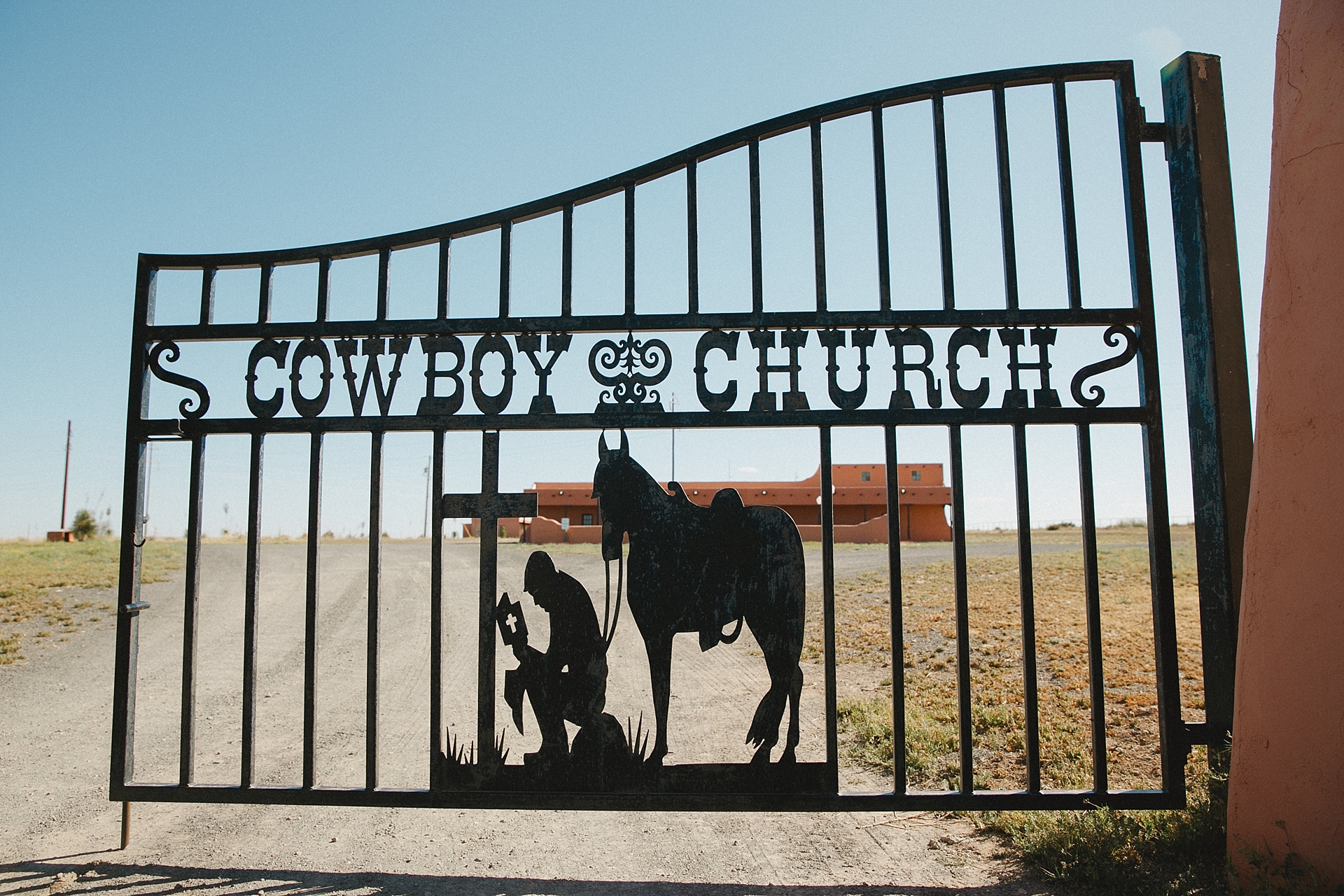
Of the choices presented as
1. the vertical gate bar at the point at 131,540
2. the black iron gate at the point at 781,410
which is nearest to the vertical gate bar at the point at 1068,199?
the black iron gate at the point at 781,410

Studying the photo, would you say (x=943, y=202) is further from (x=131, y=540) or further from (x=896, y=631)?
(x=131, y=540)

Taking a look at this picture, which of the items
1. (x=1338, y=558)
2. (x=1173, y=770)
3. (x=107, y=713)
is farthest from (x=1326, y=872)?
(x=107, y=713)

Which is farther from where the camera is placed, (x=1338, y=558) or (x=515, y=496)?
(x=515, y=496)

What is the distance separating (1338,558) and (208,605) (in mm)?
14124

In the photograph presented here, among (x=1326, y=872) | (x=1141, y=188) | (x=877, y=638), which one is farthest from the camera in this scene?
(x=877, y=638)

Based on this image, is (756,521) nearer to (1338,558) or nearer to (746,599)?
(746,599)

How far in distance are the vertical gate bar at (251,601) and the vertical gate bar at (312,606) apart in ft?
0.73

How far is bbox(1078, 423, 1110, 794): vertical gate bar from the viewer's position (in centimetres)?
314

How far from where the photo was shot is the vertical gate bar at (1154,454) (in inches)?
128

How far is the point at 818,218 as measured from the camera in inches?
139

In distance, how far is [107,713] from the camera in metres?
5.85

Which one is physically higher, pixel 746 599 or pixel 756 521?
pixel 756 521

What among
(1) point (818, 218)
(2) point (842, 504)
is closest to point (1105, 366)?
(1) point (818, 218)

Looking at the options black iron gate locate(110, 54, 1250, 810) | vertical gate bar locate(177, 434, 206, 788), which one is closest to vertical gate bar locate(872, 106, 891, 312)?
black iron gate locate(110, 54, 1250, 810)
